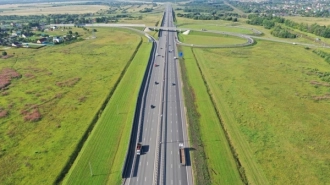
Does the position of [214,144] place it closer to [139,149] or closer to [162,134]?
[162,134]

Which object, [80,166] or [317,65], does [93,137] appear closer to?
[80,166]

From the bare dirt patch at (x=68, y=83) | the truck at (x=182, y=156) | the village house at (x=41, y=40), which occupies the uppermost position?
the village house at (x=41, y=40)

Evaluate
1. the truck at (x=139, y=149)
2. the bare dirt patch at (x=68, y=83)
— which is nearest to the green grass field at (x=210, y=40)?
the bare dirt patch at (x=68, y=83)

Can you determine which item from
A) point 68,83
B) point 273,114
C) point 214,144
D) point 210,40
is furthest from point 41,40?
point 273,114

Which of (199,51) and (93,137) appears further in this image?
(199,51)

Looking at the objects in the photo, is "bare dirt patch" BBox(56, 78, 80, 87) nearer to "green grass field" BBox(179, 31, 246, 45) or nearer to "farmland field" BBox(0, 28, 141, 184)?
"farmland field" BBox(0, 28, 141, 184)

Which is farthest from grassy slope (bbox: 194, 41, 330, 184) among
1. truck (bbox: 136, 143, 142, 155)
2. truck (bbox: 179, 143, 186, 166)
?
truck (bbox: 136, 143, 142, 155)

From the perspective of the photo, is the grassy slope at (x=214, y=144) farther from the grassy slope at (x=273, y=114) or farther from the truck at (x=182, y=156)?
the truck at (x=182, y=156)

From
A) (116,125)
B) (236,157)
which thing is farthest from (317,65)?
(116,125)
